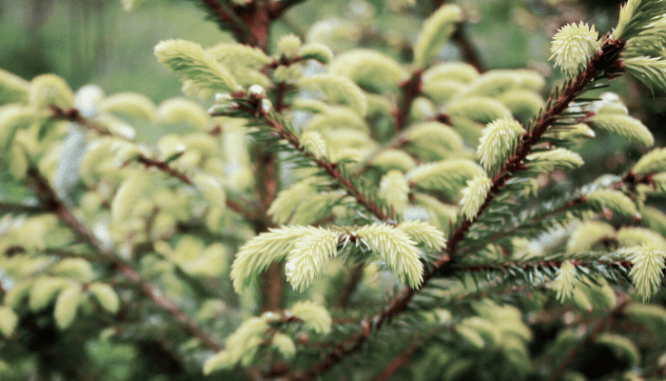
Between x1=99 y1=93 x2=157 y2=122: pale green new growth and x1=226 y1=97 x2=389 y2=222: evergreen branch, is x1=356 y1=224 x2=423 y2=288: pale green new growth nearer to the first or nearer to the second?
x1=226 y1=97 x2=389 y2=222: evergreen branch

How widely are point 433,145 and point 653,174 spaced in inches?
15.3

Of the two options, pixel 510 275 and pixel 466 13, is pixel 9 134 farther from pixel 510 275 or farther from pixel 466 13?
pixel 466 13

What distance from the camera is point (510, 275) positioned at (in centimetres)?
57

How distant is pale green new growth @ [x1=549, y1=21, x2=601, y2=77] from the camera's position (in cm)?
40

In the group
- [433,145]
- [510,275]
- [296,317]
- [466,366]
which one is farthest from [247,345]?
[466,366]

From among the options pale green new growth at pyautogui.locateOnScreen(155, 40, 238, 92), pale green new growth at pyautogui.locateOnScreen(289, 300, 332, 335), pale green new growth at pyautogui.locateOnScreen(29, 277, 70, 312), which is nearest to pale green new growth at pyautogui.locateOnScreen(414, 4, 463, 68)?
pale green new growth at pyautogui.locateOnScreen(155, 40, 238, 92)

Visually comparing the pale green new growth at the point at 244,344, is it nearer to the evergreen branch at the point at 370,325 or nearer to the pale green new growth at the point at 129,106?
the evergreen branch at the point at 370,325

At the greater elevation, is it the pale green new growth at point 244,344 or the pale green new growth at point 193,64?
the pale green new growth at point 193,64

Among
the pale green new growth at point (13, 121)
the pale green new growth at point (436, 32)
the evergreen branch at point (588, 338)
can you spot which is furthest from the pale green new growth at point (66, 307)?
the evergreen branch at point (588, 338)

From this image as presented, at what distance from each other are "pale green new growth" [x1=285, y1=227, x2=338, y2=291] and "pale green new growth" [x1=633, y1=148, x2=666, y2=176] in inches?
19.3

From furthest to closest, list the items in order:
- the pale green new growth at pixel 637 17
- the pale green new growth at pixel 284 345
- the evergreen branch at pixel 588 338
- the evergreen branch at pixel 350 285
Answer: the evergreen branch at pixel 350 285 < the evergreen branch at pixel 588 338 < the pale green new growth at pixel 284 345 < the pale green new growth at pixel 637 17

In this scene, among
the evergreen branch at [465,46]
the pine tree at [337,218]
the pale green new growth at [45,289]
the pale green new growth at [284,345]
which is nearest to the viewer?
the pine tree at [337,218]

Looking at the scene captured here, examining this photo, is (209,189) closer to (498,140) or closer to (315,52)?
(315,52)

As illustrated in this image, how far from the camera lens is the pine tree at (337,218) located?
1.56 ft
